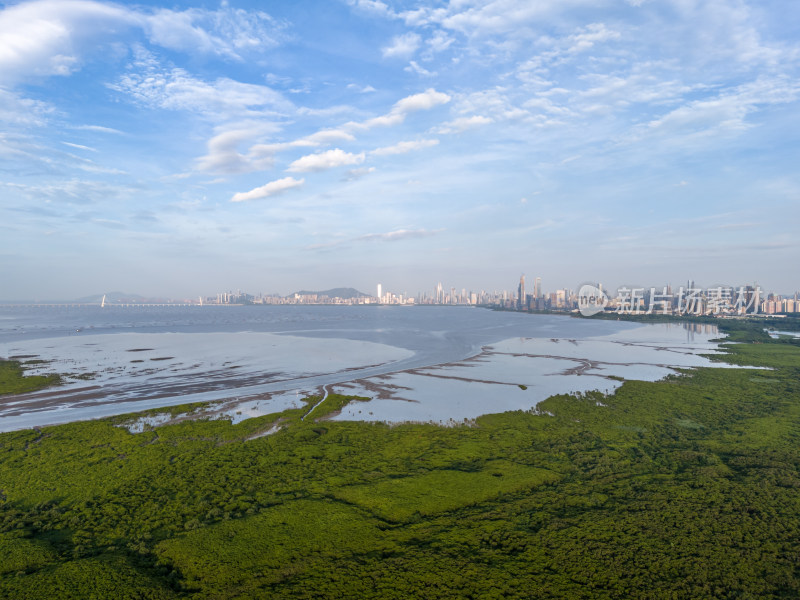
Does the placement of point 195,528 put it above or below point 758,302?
below

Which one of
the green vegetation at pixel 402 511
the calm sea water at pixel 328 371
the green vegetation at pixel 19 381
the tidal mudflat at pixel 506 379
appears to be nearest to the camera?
the green vegetation at pixel 402 511

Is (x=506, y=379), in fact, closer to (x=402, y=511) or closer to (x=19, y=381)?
(x=402, y=511)

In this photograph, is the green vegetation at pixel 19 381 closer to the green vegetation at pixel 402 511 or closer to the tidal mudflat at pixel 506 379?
the green vegetation at pixel 402 511

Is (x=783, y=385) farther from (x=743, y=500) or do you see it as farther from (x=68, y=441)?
(x=68, y=441)

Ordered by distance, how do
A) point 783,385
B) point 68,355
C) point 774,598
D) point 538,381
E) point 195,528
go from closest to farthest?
point 774,598
point 195,528
point 783,385
point 538,381
point 68,355

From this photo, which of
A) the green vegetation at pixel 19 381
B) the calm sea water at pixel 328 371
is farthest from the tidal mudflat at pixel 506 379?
the green vegetation at pixel 19 381

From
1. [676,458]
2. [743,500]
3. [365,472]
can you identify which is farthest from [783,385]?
[365,472]
